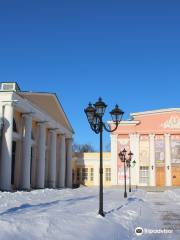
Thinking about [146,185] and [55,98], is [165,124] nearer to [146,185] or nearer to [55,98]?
[146,185]

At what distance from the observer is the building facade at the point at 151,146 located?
48.0 m

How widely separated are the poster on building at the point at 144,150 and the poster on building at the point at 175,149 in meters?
3.03

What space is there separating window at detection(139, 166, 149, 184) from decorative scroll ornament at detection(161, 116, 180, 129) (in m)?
5.78

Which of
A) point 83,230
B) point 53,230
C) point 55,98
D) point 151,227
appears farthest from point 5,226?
point 55,98

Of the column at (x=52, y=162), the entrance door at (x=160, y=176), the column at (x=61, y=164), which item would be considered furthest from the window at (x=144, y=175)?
the column at (x=52, y=162)

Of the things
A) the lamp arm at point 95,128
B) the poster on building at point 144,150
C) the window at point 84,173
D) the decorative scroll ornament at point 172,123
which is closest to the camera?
the lamp arm at point 95,128

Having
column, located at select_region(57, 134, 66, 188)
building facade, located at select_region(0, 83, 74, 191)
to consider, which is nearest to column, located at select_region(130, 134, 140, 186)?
building facade, located at select_region(0, 83, 74, 191)

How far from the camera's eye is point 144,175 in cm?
4825

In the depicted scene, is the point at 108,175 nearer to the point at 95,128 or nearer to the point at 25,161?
the point at 25,161

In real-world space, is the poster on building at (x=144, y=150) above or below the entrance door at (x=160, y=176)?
above

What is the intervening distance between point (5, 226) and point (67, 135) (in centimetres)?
3475

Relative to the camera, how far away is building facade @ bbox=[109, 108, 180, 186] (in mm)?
47969

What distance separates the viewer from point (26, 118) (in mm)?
29547

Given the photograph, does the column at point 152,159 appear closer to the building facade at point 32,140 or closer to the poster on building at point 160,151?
the poster on building at point 160,151
